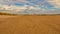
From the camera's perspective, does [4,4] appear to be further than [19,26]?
Yes

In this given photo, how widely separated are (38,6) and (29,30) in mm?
207

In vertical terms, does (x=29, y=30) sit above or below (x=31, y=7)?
below

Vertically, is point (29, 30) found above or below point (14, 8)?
below

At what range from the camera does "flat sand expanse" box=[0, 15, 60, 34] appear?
2.14ft

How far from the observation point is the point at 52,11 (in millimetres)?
726

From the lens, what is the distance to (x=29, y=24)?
68 centimetres

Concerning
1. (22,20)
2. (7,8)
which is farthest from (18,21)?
(7,8)

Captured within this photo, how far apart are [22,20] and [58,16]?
0.85ft

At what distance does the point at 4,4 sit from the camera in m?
0.78

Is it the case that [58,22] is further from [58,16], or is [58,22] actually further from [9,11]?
[9,11]

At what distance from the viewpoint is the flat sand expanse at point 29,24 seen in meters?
0.65

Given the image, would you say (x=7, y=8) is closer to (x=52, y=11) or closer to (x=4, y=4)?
(x=4, y=4)

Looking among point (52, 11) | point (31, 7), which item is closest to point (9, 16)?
point (31, 7)

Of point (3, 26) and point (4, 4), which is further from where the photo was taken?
point (4, 4)
